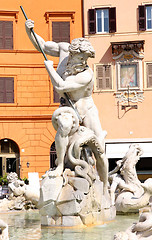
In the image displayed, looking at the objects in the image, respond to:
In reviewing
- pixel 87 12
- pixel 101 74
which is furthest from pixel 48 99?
pixel 87 12

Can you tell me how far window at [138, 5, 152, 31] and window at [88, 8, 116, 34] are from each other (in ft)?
4.90

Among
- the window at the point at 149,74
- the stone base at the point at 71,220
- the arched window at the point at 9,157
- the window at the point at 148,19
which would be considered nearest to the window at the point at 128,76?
the window at the point at 149,74

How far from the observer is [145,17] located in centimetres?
3225

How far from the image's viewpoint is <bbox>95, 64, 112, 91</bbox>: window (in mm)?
32188

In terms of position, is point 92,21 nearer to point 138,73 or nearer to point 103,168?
point 138,73

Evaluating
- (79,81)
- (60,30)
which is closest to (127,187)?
(79,81)

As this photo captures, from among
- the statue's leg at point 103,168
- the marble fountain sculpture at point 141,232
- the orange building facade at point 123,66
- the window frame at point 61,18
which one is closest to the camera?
the marble fountain sculpture at point 141,232

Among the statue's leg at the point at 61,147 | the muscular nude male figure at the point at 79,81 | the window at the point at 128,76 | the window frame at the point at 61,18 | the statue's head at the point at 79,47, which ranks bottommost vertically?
the statue's leg at the point at 61,147

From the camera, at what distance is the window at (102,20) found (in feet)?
106

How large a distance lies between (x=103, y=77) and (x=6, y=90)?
17.7 ft

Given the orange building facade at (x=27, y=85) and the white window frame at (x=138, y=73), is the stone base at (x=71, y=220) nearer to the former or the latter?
the orange building facade at (x=27, y=85)

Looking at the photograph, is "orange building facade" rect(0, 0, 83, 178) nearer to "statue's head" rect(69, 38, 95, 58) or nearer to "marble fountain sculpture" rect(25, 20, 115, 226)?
"marble fountain sculpture" rect(25, 20, 115, 226)

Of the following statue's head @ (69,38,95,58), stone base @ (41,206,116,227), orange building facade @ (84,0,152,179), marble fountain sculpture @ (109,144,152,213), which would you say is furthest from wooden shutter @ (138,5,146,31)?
stone base @ (41,206,116,227)

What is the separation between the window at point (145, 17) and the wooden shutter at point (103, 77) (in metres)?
2.93
